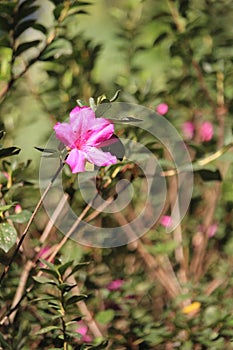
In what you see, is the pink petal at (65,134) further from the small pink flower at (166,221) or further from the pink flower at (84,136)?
the small pink flower at (166,221)

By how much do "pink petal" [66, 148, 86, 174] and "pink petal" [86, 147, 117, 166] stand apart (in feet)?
0.04

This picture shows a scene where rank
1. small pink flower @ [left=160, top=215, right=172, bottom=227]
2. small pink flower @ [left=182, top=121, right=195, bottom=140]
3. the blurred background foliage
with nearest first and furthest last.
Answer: the blurred background foliage, small pink flower @ [left=160, top=215, right=172, bottom=227], small pink flower @ [left=182, top=121, right=195, bottom=140]

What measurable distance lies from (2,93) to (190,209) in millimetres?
715

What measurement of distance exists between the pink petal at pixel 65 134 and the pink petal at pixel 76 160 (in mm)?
14

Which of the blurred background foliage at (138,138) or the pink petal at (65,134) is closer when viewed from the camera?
the pink petal at (65,134)

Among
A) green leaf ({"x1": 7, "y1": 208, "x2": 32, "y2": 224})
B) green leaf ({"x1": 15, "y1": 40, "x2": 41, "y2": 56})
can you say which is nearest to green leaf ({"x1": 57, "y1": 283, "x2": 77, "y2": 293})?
green leaf ({"x1": 7, "y1": 208, "x2": 32, "y2": 224})

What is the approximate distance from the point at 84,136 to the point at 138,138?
1.30ft

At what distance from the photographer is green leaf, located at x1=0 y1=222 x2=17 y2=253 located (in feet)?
3.22

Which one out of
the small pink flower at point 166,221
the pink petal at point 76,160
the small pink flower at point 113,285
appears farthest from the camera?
the small pink flower at point 166,221

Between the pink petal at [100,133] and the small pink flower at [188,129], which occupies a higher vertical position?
the pink petal at [100,133]

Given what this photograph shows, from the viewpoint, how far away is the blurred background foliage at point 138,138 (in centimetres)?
129

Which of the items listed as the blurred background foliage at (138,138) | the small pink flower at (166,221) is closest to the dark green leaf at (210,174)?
the blurred background foliage at (138,138)

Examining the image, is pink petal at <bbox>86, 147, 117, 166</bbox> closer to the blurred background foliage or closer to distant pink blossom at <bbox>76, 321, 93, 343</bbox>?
the blurred background foliage

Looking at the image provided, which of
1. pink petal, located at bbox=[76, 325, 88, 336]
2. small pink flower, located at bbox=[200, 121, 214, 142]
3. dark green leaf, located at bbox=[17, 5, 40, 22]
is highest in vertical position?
dark green leaf, located at bbox=[17, 5, 40, 22]
